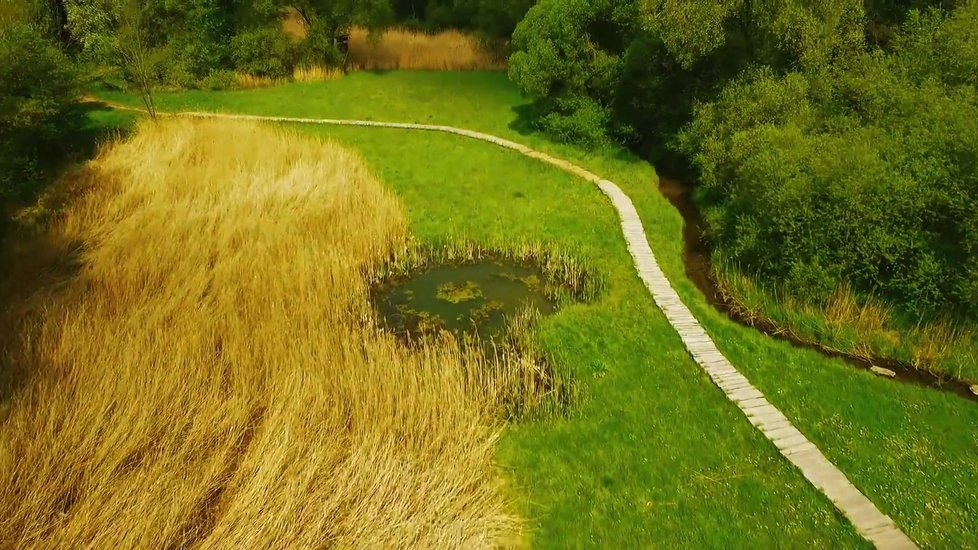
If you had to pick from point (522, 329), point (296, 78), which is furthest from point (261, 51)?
point (522, 329)

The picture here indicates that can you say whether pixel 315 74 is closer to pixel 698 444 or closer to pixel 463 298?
pixel 463 298

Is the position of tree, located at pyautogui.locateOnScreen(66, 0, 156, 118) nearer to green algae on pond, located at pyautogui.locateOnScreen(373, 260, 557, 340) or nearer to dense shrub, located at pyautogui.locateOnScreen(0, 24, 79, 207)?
dense shrub, located at pyautogui.locateOnScreen(0, 24, 79, 207)

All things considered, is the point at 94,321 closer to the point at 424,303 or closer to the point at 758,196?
the point at 424,303

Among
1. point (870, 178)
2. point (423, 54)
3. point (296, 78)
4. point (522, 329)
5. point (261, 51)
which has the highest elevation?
point (423, 54)

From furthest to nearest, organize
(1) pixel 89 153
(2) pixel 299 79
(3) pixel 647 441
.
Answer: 1. (2) pixel 299 79
2. (1) pixel 89 153
3. (3) pixel 647 441

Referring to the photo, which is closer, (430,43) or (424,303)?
(424,303)

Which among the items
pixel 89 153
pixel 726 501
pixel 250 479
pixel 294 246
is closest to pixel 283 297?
pixel 294 246

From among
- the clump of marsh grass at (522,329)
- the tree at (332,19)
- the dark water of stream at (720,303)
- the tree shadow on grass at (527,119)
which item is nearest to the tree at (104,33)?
the tree at (332,19)

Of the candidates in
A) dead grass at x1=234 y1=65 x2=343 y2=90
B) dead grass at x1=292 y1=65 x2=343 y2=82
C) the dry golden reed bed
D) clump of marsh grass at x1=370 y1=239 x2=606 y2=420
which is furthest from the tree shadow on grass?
dead grass at x1=234 y1=65 x2=343 y2=90
